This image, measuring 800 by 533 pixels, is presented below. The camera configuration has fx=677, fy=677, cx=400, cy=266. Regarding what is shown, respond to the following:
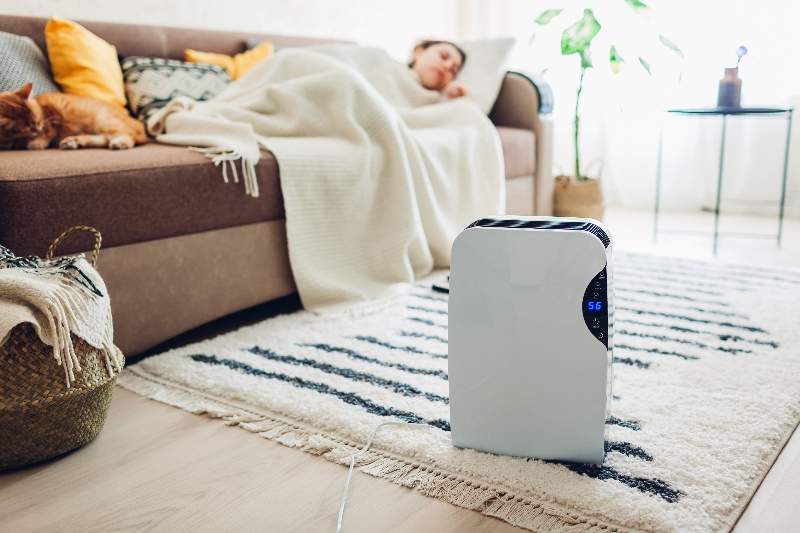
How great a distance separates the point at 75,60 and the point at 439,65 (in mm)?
1289

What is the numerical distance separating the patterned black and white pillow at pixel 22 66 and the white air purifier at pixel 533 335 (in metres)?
1.39

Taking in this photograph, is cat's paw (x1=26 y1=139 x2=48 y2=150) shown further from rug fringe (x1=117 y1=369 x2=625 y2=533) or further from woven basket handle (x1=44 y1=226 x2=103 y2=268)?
rug fringe (x1=117 y1=369 x2=625 y2=533)

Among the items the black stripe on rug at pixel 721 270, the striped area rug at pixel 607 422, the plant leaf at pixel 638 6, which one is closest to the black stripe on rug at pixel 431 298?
the striped area rug at pixel 607 422

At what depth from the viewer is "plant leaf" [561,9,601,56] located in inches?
104

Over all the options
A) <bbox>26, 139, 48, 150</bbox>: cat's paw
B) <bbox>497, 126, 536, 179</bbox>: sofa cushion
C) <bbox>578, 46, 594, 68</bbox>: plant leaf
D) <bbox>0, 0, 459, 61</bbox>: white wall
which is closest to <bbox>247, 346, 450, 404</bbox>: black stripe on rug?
<bbox>26, 139, 48, 150</bbox>: cat's paw

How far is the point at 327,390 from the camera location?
125cm

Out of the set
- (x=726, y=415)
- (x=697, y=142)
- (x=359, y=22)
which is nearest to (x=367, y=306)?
(x=726, y=415)

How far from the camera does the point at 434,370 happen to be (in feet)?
4.37

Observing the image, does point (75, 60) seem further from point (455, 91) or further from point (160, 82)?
point (455, 91)

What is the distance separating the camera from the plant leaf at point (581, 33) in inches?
104

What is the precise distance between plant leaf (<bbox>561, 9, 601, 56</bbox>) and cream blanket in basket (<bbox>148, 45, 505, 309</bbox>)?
2.37 feet

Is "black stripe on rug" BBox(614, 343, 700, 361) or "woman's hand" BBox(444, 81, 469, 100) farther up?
"woman's hand" BBox(444, 81, 469, 100)

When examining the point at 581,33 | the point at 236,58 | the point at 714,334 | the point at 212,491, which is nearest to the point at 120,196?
the point at 212,491

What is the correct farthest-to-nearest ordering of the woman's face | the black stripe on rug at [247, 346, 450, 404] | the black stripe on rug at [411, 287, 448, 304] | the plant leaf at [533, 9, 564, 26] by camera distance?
the plant leaf at [533, 9, 564, 26], the woman's face, the black stripe on rug at [411, 287, 448, 304], the black stripe on rug at [247, 346, 450, 404]
